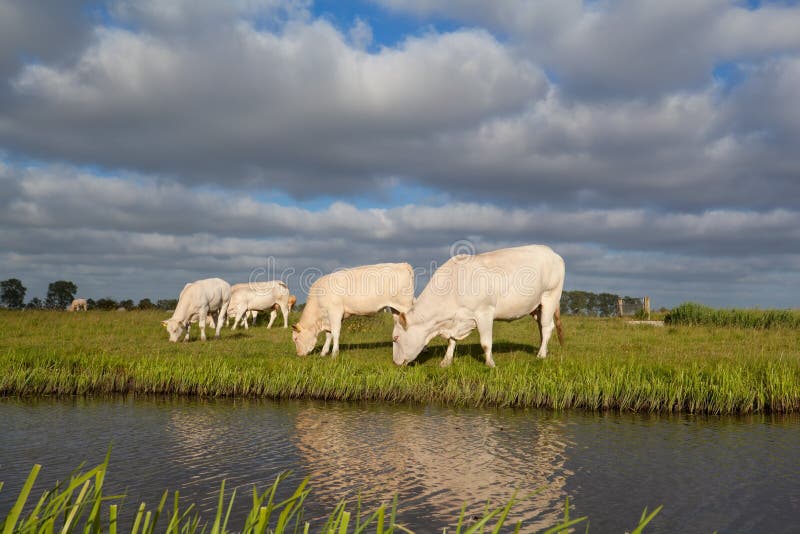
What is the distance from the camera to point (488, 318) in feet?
50.7

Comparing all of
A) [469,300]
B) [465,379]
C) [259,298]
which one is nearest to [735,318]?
[469,300]

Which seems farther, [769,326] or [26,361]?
[769,326]

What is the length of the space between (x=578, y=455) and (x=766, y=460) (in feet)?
8.04

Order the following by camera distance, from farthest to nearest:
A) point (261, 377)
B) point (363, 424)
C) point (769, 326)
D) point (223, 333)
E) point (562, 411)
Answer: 1. point (769, 326)
2. point (223, 333)
3. point (261, 377)
4. point (562, 411)
5. point (363, 424)

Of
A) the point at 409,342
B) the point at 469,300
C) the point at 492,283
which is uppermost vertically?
the point at 492,283

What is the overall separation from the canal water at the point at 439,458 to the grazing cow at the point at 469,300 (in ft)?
12.2

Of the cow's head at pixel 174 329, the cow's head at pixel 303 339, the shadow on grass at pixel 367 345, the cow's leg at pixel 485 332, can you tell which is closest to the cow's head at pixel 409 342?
the cow's leg at pixel 485 332

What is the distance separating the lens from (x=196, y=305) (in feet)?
78.2

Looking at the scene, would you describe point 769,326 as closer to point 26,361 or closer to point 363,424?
point 363,424

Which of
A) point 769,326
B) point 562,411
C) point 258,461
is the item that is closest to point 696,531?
point 258,461

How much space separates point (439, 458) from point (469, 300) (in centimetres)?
746

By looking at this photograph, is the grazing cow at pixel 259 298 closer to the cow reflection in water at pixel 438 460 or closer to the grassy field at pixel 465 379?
the grassy field at pixel 465 379

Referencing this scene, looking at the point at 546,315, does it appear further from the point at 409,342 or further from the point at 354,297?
the point at 354,297

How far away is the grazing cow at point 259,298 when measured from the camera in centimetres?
3141
